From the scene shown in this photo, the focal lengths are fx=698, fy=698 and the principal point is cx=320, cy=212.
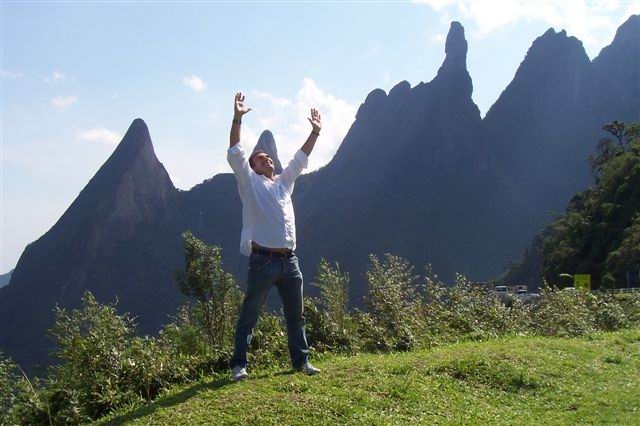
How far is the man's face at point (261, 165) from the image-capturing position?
16.6 feet

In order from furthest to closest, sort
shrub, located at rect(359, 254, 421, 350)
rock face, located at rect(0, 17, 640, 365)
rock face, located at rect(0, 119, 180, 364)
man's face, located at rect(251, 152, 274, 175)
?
rock face, located at rect(0, 17, 640, 365)
rock face, located at rect(0, 119, 180, 364)
shrub, located at rect(359, 254, 421, 350)
man's face, located at rect(251, 152, 274, 175)

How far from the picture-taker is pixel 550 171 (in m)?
91.2

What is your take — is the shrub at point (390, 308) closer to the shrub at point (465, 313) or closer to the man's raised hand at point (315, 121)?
the shrub at point (465, 313)

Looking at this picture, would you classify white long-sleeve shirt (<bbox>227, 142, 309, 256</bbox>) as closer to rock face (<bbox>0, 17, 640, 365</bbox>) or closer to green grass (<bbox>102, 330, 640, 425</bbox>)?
green grass (<bbox>102, 330, 640, 425</bbox>)

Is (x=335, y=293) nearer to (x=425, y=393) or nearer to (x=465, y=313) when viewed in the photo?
(x=465, y=313)

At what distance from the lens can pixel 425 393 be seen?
4.54 metres

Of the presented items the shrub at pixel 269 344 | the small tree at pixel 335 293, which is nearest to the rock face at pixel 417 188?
the small tree at pixel 335 293

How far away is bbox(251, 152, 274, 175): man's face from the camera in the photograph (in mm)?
5066

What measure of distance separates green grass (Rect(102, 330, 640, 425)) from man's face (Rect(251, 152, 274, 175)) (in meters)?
1.44

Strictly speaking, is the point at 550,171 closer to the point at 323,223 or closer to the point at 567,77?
the point at 567,77

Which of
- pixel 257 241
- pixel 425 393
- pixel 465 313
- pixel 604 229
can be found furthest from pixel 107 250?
pixel 425 393

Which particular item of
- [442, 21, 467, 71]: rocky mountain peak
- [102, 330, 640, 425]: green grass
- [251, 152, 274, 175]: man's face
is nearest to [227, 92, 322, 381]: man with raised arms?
[251, 152, 274, 175]: man's face

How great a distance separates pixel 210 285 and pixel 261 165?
376cm

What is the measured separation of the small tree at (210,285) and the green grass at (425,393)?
2397 millimetres
